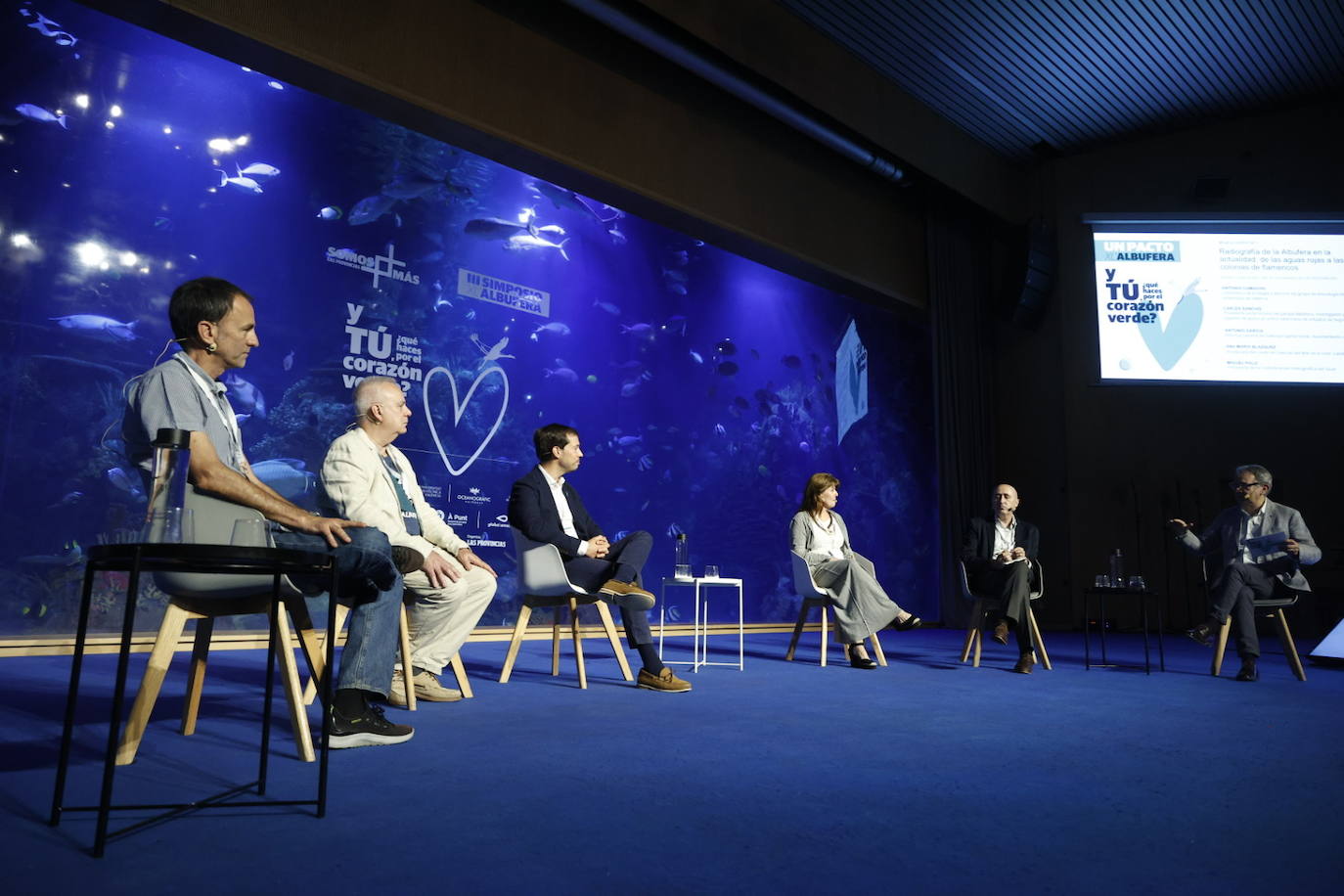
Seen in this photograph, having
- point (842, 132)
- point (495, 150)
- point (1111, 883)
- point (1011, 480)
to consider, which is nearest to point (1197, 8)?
point (842, 132)

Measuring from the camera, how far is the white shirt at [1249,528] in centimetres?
482

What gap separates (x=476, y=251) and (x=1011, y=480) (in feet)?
20.2

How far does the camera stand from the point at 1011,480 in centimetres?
958

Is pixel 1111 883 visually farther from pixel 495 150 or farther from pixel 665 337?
pixel 665 337

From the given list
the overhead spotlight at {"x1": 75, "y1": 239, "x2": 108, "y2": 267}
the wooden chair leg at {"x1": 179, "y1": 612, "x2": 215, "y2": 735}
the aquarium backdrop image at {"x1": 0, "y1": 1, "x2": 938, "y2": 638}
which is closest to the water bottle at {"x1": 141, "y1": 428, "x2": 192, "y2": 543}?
the aquarium backdrop image at {"x1": 0, "y1": 1, "x2": 938, "y2": 638}

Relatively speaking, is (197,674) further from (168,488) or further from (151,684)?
(168,488)

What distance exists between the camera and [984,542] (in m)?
5.30

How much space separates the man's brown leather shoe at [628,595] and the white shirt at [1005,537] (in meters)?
2.60

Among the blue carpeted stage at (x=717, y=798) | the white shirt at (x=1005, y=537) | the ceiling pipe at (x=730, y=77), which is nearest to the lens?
the blue carpeted stage at (x=717, y=798)

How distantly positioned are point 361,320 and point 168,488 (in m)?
4.02

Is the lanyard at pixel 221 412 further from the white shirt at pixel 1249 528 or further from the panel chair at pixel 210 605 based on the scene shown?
the white shirt at pixel 1249 528

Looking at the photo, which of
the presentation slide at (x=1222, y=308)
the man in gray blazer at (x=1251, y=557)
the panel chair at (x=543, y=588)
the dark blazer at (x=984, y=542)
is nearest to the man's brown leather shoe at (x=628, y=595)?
the panel chair at (x=543, y=588)

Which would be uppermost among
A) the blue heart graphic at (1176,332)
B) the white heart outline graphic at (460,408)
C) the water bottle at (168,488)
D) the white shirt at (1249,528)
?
Answer: the blue heart graphic at (1176,332)

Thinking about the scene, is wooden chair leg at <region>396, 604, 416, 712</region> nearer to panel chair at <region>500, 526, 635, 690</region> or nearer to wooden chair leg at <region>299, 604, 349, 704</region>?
wooden chair leg at <region>299, 604, 349, 704</region>
